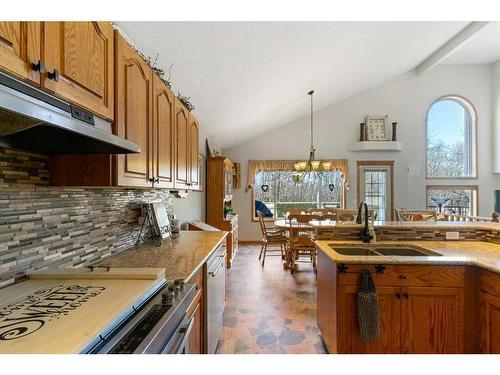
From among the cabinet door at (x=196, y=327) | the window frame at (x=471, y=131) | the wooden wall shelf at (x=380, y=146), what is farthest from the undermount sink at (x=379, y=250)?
the window frame at (x=471, y=131)

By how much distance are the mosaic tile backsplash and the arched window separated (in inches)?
298

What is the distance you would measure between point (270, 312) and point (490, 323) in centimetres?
184

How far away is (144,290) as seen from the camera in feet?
3.69

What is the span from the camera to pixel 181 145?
7.50 feet

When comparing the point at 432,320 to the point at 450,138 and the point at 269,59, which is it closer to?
the point at 269,59

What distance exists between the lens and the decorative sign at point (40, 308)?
80cm

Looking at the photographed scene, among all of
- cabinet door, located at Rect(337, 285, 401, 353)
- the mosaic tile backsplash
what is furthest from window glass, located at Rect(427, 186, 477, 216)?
the mosaic tile backsplash

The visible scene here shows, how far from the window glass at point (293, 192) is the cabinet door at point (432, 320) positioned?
529 centimetres

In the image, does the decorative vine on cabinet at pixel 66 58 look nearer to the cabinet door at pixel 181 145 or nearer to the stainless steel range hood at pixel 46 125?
the stainless steel range hood at pixel 46 125

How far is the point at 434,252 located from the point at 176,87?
271 centimetres

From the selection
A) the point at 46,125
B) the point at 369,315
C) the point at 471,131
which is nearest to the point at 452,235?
the point at 369,315

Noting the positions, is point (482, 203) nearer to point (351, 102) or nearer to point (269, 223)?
point (351, 102)

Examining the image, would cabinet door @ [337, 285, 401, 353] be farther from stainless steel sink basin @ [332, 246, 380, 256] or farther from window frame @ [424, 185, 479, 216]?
window frame @ [424, 185, 479, 216]
